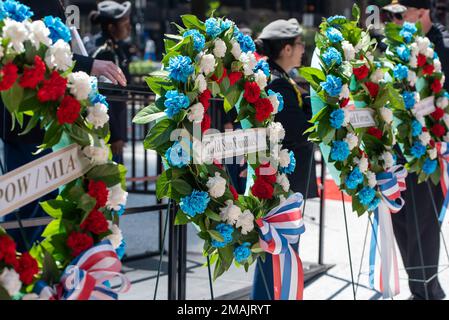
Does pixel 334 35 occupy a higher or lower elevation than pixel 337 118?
higher

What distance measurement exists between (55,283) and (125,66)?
457cm

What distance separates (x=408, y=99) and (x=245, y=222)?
6.97 feet

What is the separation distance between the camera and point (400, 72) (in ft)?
16.6

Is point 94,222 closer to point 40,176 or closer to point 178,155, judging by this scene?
point 40,176

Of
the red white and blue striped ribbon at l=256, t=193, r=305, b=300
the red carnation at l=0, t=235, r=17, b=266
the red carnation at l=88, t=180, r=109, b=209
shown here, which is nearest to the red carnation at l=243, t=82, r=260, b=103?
the red white and blue striped ribbon at l=256, t=193, r=305, b=300

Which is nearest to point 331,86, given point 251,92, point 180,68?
point 251,92

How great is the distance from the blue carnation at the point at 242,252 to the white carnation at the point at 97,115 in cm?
105

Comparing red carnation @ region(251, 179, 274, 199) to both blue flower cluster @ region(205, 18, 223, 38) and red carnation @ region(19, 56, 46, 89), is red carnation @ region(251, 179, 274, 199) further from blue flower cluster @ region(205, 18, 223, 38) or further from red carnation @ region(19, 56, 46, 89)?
red carnation @ region(19, 56, 46, 89)

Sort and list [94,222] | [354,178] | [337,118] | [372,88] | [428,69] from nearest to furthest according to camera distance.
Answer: [94,222], [337,118], [354,178], [372,88], [428,69]

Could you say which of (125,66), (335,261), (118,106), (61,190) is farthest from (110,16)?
(61,190)

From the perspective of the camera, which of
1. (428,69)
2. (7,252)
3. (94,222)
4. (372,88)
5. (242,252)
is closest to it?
(7,252)

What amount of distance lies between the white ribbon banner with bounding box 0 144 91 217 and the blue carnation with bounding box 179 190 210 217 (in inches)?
26.8

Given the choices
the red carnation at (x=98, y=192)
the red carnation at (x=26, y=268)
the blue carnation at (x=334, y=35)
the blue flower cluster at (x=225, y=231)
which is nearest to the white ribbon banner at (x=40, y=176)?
the red carnation at (x=98, y=192)

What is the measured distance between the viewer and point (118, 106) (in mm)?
6410
